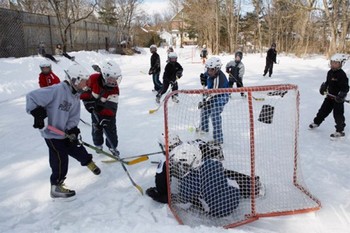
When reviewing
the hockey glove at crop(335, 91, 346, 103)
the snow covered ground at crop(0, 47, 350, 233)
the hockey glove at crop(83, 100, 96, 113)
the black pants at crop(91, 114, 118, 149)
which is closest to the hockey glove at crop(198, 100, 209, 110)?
the snow covered ground at crop(0, 47, 350, 233)

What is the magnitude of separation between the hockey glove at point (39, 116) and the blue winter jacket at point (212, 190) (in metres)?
1.40

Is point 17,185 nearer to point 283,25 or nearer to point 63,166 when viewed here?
point 63,166

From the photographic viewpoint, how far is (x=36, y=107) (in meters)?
2.76

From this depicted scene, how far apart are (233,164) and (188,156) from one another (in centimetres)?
110

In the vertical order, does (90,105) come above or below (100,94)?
below

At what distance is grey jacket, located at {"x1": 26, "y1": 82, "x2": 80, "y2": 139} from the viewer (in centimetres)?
283

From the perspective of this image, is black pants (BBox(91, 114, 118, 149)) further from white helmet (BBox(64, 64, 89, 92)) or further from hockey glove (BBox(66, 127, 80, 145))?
white helmet (BBox(64, 64, 89, 92))

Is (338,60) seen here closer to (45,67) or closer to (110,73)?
(110,73)

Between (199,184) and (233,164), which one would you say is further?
(233,164)

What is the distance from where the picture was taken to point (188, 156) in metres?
2.88

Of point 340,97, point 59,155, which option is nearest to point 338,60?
point 340,97

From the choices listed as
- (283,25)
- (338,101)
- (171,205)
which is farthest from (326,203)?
(283,25)

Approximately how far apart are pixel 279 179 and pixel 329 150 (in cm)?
151

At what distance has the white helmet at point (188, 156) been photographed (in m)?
2.88
